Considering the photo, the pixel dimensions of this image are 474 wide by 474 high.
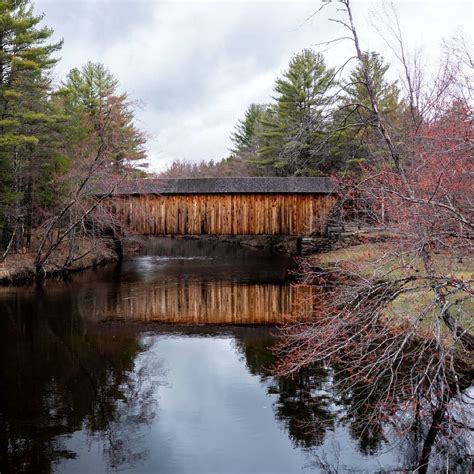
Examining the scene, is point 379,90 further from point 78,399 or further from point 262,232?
point 78,399

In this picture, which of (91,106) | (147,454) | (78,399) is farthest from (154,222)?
(147,454)

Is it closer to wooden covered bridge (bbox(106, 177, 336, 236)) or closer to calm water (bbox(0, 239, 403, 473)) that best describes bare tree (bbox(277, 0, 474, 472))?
calm water (bbox(0, 239, 403, 473))

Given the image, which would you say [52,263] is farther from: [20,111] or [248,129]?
[248,129]

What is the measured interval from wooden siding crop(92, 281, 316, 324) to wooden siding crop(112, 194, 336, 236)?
6.52 meters

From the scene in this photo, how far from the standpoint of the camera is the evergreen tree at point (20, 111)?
1767 cm

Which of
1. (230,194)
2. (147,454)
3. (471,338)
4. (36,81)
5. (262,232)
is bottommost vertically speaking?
(147,454)

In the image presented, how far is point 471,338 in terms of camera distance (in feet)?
28.7

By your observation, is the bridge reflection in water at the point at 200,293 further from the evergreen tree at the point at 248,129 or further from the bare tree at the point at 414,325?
the evergreen tree at the point at 248,129

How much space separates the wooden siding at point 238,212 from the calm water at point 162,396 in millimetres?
9568

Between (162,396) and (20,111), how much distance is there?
14.9m

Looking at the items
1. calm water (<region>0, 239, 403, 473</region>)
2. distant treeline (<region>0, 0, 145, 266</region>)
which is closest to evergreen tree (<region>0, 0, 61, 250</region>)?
distant treeline (<region>0, 0, 145, 266</region>)

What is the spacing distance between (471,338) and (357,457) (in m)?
3.96

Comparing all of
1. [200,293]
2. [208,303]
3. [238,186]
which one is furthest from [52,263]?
[238,186]

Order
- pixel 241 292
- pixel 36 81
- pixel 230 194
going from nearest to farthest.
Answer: pixel 241 292 < pixel 36 81 < pixel 230 194
